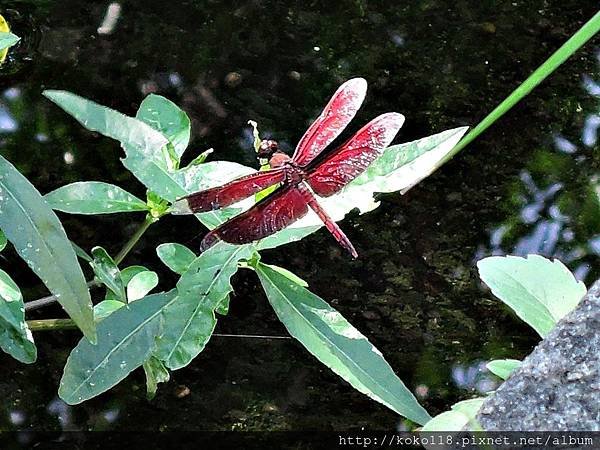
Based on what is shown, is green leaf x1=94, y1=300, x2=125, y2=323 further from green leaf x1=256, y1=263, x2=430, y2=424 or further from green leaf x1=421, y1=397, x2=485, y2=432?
green leaf x1=421, y1=397, x2=485, y2=432

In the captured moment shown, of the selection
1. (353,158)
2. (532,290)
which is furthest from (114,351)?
(532,290)

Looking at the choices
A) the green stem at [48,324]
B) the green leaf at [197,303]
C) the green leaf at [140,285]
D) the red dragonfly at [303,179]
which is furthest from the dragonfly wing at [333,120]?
the green stem at [48,324]

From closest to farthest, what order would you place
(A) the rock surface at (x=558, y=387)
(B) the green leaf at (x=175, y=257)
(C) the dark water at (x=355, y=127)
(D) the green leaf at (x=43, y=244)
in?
(A) the rock surface at (x=558, y=387) < (D) the green leaf at (x=43, y=244) < (B) the green leaf at (x=175, y=257) < (C) the dark water at (x=355, y=127)

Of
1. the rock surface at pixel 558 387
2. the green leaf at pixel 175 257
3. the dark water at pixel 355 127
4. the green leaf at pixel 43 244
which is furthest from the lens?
the dark water at pixel 355 127

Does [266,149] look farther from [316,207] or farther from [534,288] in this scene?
[534,288]

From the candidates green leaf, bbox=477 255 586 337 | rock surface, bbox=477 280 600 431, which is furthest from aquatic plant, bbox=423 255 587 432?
rock surface, bbox=477 280 600 431

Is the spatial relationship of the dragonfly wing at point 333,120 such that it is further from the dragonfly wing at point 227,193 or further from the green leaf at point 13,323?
the green leaf at point 13,323

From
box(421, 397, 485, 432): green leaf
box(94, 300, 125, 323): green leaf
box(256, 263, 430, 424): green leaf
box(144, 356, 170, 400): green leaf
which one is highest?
box(421, 397, 485, 432): green leaf
